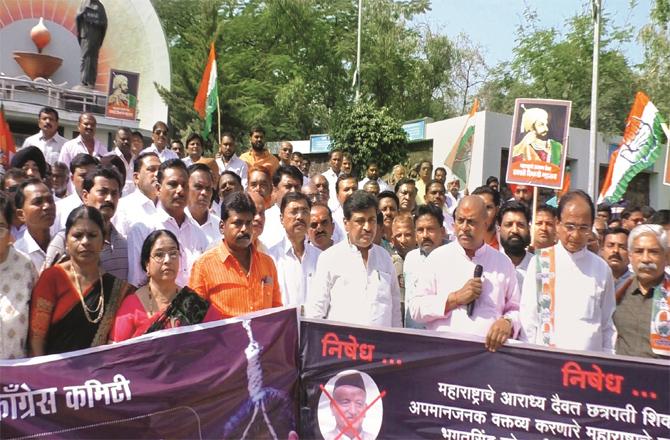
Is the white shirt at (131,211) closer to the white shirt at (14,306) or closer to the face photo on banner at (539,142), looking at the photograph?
the white shirt at (14,306)

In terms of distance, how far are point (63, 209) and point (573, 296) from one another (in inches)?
143

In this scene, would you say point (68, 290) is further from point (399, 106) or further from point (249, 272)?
point (399, 106)

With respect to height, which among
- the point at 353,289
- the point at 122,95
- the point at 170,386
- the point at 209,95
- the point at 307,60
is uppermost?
the point at 307,60

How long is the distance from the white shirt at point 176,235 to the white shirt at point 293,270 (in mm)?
559

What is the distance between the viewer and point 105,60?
2528cm

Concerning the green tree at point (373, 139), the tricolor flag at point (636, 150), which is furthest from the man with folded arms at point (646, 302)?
the green tree at point (373, 139)

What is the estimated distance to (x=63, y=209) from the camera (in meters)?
5.03

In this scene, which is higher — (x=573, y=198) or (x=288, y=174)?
(x=288, y=174)

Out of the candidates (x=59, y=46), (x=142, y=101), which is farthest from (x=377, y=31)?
(x=59, y=46)

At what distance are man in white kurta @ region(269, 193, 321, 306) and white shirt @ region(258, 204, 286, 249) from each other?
0.64ft

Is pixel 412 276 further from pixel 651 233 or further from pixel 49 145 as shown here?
pixel 49 145

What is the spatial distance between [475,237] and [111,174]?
8.34 feet

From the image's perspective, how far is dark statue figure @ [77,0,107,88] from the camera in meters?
23.3

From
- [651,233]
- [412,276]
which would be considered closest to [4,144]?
[412,276]
